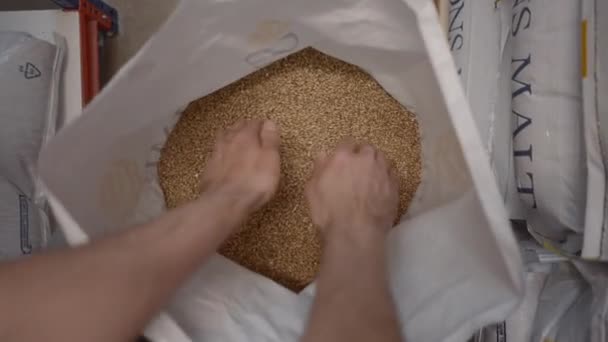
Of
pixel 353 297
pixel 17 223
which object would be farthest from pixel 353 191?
pixel 17 223

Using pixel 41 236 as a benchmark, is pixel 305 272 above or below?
below

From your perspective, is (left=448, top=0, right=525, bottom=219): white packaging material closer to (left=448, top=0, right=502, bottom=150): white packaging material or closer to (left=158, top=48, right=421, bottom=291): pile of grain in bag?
(left=448, top=0, right=502, bottom=150): white packaging material

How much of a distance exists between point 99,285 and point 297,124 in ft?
1.42

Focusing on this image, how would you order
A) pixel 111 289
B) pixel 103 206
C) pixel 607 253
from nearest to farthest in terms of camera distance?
pixel 111 289
pixel 607 253
pixel 103 206

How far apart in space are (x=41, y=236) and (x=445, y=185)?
60cm

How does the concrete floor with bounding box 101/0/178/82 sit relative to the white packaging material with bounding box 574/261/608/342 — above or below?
above

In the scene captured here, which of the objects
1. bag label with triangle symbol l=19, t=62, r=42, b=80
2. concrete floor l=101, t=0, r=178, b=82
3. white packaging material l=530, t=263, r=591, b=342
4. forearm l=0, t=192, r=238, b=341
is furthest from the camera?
concrete floor l=101, t=0, r=178, b=82

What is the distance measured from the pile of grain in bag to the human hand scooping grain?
0.04m

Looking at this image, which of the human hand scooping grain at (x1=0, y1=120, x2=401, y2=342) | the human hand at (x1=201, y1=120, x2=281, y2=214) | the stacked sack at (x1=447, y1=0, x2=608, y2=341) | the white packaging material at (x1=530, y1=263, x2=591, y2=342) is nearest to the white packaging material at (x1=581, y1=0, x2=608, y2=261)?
the stacked sack at (x1=447, y1=0, x2=608, y2=341)

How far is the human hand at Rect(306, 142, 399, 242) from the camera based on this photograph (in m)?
0.72

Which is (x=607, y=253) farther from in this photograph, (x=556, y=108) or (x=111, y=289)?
(x=111, y=289)

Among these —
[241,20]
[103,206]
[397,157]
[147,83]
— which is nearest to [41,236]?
[103,206]

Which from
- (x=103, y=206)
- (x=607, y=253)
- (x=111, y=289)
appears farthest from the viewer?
(x=103, y=206)

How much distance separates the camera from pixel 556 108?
0.66 meters
